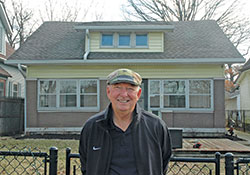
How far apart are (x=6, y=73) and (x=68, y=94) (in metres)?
6.01

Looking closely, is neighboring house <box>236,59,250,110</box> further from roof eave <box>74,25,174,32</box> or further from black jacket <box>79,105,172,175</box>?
black jacket <box>79,105,172,175</box>

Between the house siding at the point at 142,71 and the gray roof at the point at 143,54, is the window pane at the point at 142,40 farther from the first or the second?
the house siding at the point at 142,71

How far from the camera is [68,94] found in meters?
12.3

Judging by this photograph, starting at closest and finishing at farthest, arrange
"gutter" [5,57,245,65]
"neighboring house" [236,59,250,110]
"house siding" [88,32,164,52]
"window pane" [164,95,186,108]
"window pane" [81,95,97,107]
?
"gutter" [5,57,245,65] < "window pane" [164,95,186,108] < "window pane" [81,95,97,107] < "house siding" [88,32,164,52] < "neighboring house" [236,59,250,110]

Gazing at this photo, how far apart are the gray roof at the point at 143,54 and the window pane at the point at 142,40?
63 centimetres

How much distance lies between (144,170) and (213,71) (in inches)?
419

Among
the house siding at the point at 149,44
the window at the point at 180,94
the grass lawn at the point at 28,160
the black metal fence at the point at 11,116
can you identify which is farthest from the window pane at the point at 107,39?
the grass lawn at the point at 28,160

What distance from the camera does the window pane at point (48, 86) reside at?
1234 cm

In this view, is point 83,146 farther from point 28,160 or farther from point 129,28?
point 129,28

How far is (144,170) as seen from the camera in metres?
1.93

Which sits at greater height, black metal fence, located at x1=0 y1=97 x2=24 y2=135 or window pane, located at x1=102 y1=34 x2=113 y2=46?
window pane, located at x1=102 y1=34 x2=113 y2=46

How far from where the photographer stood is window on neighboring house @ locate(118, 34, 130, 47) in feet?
A: 41.5

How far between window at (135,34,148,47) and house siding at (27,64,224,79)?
130cm

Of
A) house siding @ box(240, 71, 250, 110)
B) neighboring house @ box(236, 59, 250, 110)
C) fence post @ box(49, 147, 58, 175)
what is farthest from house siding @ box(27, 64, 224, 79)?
fence post @ box(49, 147, 58, 175)
